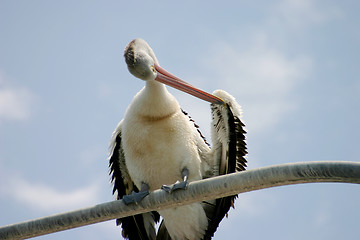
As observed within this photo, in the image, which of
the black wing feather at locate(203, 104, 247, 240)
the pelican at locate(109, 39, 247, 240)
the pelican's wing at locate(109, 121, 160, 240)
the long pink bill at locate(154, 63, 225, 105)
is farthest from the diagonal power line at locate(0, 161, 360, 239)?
the pelican's wing at locate(109, 121, 160, 240)

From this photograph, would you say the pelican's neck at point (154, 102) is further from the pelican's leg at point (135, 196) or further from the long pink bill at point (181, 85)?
the pelican's leg at point (135, 196)

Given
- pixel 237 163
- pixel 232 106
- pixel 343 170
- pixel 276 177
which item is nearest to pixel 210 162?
pixel 237 163

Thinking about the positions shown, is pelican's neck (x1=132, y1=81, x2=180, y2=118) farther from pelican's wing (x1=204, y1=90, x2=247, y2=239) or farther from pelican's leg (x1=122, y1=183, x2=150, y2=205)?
pelican's leg (x1=122, y1=183, x2=150, y2=205)

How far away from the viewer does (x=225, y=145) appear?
8.28m

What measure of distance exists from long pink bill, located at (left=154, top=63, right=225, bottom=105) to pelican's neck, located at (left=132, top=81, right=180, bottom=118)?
0.20 metres

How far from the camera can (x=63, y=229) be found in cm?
573

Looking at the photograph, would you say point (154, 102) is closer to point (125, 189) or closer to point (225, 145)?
point (225, 145)

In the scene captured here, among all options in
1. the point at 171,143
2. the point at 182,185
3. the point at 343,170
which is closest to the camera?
the point at 343,170

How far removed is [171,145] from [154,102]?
66 centimetres

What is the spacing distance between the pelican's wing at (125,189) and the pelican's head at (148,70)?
111 cm

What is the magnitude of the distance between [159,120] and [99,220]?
2.67 m

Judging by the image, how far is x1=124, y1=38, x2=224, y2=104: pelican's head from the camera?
7801mm

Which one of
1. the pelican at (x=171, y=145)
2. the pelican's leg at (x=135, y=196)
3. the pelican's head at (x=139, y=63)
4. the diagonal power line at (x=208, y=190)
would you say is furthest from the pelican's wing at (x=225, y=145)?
the diagonal power line at (x=208, y=190)

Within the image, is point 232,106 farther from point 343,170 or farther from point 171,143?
point 343,170
